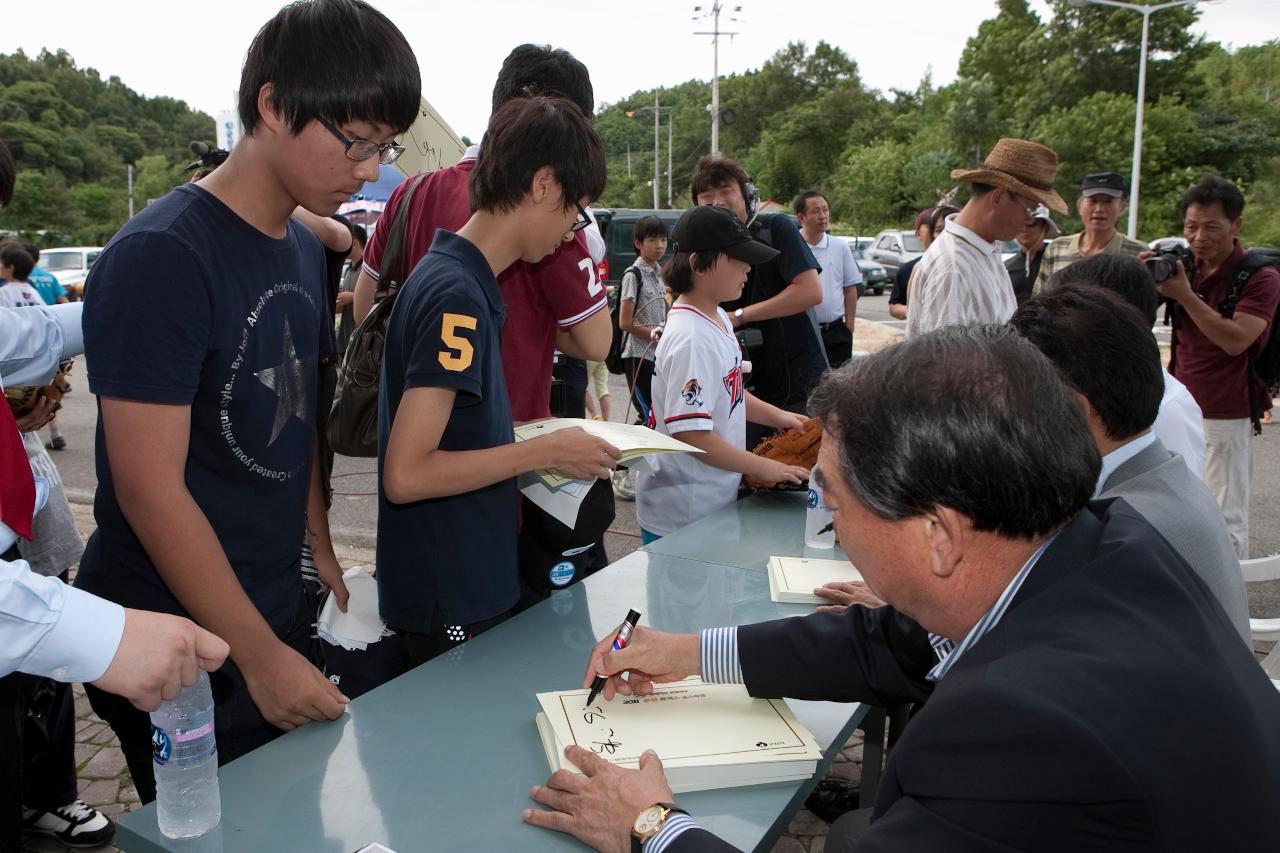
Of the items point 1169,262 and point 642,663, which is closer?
point 642,663

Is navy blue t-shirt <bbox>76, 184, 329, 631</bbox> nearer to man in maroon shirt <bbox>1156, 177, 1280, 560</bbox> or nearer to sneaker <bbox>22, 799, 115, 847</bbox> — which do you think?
sneaker <bbox>22, 799, 115, 847</bbox>

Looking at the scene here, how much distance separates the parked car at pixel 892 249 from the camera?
74.0ft

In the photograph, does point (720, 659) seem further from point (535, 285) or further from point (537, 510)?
point (535, 285)

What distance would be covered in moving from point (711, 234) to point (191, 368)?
5.95 ft

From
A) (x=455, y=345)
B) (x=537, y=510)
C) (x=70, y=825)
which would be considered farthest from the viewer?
(x=70, y=825)

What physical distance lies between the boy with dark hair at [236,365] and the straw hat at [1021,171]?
2674 mm

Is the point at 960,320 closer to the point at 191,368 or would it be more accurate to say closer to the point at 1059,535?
the point at 1059,535

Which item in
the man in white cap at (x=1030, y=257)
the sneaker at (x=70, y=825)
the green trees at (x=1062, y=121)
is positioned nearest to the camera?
the sneaker at (x=70, y=825)

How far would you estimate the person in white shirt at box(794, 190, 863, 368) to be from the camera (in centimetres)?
551

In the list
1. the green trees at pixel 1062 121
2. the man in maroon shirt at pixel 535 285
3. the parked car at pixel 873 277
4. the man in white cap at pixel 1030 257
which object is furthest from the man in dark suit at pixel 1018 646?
the green trees at pixel 1062 121

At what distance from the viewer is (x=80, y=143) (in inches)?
2260

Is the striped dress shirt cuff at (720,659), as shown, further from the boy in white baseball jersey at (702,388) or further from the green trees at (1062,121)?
the green trees at (1062,121)

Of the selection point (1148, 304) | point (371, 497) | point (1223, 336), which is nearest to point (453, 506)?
point (1148, 304)

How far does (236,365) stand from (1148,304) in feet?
7.79
